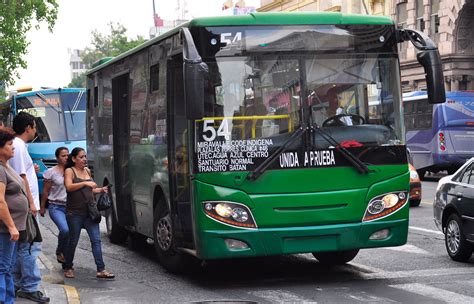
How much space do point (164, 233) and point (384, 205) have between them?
117 inches

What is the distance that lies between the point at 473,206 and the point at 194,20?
437cm

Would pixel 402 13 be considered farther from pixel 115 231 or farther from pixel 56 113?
pixel 115 231

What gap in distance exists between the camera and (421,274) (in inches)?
471

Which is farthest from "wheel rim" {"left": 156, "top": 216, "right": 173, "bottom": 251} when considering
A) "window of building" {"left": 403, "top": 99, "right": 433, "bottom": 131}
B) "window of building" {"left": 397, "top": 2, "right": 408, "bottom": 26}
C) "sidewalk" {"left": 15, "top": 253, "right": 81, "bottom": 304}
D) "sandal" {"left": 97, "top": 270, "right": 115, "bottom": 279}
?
"window of building" {"left": 397, "top": 2, "right": 408, "bottom": 26}

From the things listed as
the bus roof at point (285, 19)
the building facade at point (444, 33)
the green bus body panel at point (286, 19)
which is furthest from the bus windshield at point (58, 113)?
the building facade at point (444, 33)

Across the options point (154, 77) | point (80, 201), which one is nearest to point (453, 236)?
point (154, 77)

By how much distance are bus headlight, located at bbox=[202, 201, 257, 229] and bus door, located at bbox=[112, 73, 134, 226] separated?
4312 millimetres

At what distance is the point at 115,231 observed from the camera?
16594 millimetres

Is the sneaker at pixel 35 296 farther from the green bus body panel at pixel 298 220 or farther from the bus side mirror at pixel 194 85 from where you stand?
the bus side mirror at pixel 194 85

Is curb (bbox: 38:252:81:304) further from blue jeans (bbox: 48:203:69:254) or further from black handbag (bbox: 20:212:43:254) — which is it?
black handbag (bbox: 20:212:43:254)

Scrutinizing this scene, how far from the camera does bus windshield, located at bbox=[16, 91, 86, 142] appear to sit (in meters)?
26.5

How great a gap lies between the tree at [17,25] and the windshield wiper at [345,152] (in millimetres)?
29591

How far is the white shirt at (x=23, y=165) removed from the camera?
379 inches

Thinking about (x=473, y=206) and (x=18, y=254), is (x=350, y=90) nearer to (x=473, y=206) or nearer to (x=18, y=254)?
(x=473, y=206)
